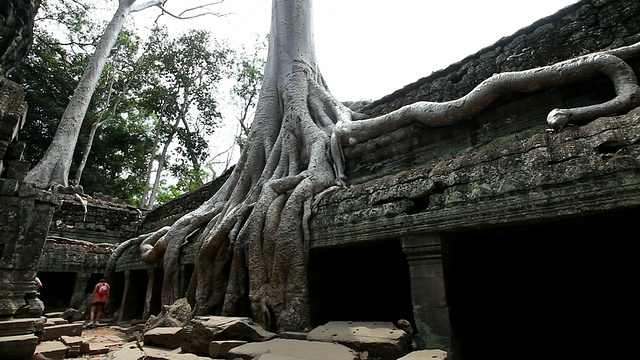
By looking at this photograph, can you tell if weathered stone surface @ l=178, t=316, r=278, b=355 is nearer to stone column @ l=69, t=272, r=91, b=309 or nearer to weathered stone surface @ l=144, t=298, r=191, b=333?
weathered stone surface @ l=144, t=298, r=191, b=333

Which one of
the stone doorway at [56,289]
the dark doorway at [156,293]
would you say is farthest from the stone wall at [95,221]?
the dark doorway at [156,293]

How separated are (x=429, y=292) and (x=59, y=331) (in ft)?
14.0

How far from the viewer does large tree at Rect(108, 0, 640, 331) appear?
133 inches

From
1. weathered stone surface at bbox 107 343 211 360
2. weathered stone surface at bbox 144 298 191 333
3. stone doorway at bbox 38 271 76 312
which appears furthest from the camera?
stone doorway at bbox 38 271 76 312

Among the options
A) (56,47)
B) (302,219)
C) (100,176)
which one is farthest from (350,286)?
(56,47)

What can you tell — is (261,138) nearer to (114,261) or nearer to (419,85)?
(419,85)

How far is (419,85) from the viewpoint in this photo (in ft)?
15.9

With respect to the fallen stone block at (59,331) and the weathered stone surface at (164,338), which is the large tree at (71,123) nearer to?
the fallen stone block at (59,331)

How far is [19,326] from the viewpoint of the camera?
305 cm

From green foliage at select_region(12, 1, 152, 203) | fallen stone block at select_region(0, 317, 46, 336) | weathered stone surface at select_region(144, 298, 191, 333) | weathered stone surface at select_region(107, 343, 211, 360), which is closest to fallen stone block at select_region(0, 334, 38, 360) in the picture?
fallen stone block at select_region(0, 317, 46, 336)

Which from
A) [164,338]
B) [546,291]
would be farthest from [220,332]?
[546,291]

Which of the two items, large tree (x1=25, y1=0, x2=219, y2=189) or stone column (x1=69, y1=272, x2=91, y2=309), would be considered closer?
stone column (x1=69, y1=272, x2=91, y2=309)

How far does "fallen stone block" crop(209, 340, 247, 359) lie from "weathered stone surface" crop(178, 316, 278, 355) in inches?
4.3

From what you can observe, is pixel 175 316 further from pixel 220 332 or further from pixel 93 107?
pixel 93 107
